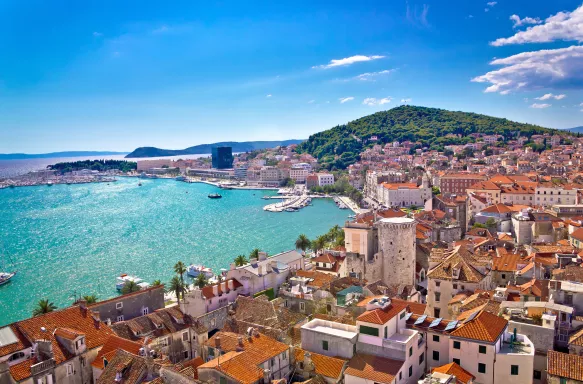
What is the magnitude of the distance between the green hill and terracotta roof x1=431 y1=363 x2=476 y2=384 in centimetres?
11860

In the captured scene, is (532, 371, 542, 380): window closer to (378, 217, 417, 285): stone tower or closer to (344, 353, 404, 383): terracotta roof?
(344, 353, 404, 383): terracotta roof

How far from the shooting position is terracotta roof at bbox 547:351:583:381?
998 centimetres

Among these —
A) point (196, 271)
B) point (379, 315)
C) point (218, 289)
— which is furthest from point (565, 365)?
point (196, 271)

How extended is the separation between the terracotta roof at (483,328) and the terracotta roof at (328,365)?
2.87 meters

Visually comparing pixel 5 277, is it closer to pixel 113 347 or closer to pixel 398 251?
pixel 113 347

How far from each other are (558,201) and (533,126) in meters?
102

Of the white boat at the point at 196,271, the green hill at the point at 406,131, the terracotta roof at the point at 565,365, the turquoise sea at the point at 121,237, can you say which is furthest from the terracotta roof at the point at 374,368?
the green hill at the point at 406,131

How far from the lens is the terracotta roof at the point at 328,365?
10953 mm

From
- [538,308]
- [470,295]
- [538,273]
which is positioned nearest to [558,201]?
[538,273]

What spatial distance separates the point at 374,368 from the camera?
1058 cm

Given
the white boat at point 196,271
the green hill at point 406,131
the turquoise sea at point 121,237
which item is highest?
the green hill at point 406,131

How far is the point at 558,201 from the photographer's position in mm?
45938

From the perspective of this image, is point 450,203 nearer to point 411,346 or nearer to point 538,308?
point 538,308

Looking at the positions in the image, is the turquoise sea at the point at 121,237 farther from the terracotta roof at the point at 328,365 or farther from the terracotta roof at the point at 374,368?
the terracotta roof at the point at 374,368
